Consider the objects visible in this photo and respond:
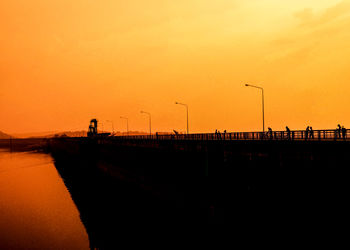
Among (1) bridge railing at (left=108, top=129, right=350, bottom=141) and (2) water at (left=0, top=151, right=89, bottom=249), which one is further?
(1) bridge railing at (left=108, top=129, right=350, bottom=141)

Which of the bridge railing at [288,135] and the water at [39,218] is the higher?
the bridge railing at [288,135]

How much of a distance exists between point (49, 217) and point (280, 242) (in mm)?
35859

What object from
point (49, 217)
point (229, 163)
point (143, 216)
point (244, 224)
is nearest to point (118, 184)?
point (49, 217)

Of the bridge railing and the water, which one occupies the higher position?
the bridge railing

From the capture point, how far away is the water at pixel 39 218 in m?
37.6

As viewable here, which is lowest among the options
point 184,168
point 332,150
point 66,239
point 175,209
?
point 66,239

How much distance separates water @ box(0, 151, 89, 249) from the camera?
123 feet

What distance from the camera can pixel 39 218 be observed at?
4816 cm

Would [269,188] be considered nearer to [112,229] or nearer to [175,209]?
[175,209]

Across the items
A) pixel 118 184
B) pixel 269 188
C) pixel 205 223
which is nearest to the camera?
pixel 269 188

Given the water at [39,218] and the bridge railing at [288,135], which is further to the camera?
the bridge railing at [288,135]

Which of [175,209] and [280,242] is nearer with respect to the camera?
[280,242]

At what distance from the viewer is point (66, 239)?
→ 38625 millimetres

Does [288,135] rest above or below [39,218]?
above
